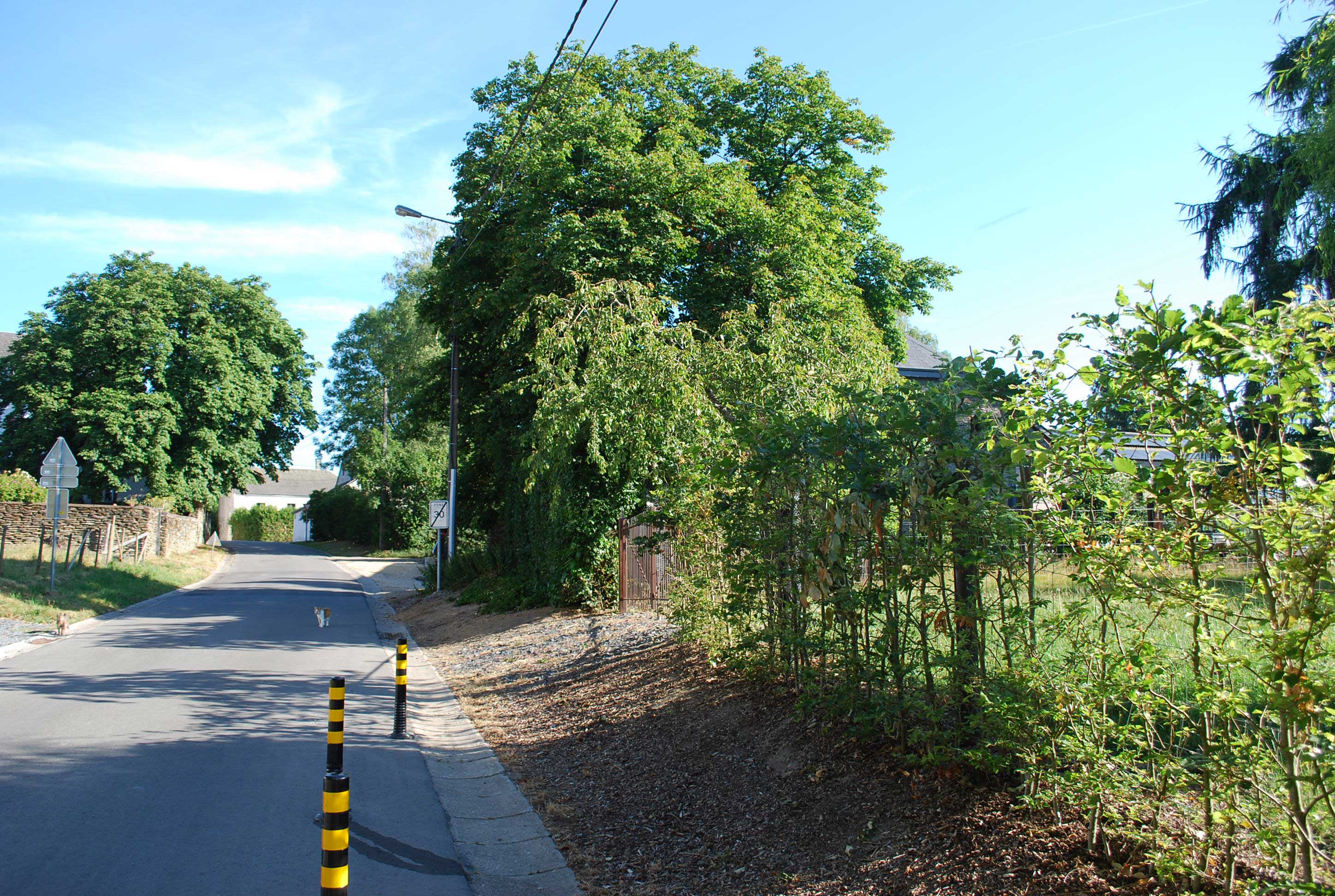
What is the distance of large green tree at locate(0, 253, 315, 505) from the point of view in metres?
36.7

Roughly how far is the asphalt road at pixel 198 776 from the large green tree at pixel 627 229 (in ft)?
16.2

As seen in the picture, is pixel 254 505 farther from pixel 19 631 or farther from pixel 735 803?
pixel 735 803

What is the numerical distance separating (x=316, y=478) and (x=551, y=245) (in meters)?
109

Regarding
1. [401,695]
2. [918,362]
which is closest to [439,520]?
[401,695]

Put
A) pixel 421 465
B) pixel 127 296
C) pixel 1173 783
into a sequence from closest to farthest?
pixel 1173 783, pixel 127 296, pixel 421 465

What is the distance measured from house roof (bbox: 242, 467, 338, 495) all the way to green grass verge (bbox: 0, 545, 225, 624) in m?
75.9

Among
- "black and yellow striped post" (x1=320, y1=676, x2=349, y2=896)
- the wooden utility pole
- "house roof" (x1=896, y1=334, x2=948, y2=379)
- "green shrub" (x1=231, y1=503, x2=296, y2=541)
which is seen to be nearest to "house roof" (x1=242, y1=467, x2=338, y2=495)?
"green shrub" (x1=231, y1=503, x2=296, y2=541)

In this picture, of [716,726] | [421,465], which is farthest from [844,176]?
[421,465]

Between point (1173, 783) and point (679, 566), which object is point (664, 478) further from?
point (1173, 783)

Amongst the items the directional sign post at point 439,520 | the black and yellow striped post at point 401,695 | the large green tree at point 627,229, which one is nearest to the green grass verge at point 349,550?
the directional sign post at point 439,520

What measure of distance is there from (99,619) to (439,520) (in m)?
8.27

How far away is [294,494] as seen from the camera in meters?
107

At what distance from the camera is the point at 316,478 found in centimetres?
11469

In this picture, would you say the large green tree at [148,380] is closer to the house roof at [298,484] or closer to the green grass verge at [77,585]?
the green grass verge at [77,585]
